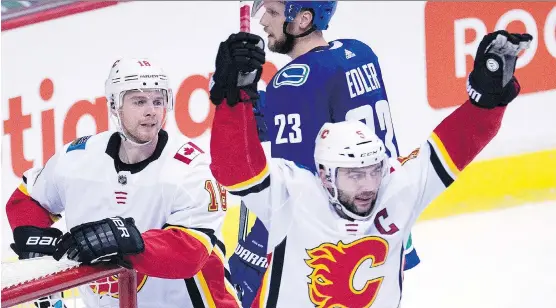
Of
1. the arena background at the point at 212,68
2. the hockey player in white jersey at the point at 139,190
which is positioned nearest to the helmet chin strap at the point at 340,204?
the hockey player in white jersey at the point at 139,190

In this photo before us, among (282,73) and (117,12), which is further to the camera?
(117,12)

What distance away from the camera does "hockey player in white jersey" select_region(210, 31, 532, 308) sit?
101 inches

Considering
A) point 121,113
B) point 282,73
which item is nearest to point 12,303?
point 121,113

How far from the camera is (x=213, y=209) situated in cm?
295

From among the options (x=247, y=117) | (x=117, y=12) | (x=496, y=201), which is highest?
(x=117, y=12)

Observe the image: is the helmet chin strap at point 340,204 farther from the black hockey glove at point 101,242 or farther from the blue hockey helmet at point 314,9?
the blue hockey helmet at point 314,9

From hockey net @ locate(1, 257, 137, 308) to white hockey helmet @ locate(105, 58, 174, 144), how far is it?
1.58 ft

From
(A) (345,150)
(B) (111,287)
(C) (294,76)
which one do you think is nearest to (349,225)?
(A) (345,150)

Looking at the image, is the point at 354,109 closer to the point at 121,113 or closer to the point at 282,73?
the point at 282,73

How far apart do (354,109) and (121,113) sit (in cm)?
57

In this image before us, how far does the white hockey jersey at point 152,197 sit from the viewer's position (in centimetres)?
295

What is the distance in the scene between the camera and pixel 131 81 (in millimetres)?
3027

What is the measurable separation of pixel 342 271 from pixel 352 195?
174 millimetres

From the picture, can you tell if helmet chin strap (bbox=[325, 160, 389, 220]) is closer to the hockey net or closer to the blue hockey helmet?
the hockey net
